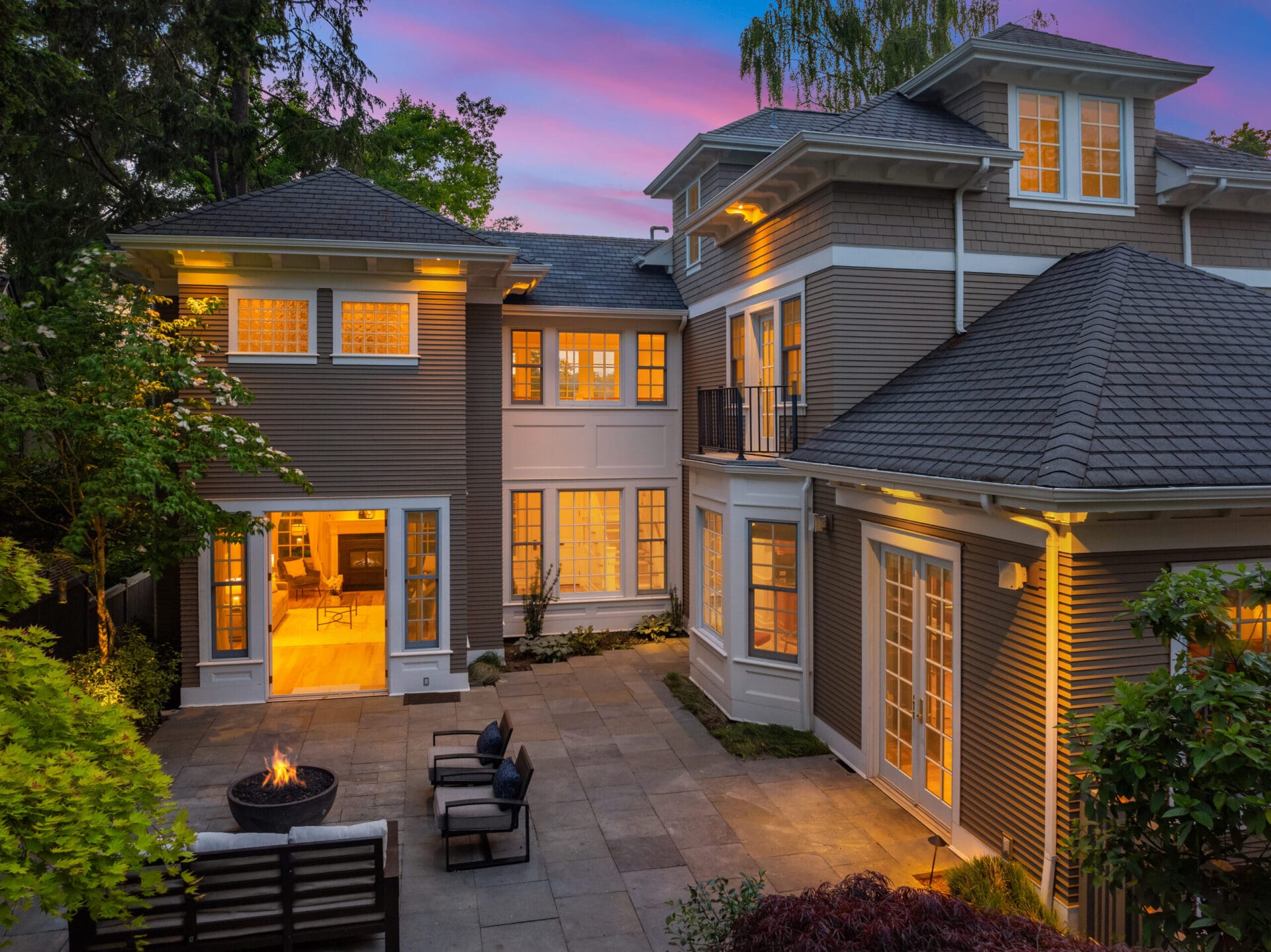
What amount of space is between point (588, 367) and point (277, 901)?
11.1m

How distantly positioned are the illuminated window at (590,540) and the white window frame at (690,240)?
420 centimetres

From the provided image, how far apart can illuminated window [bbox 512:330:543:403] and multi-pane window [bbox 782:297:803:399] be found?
215 inches

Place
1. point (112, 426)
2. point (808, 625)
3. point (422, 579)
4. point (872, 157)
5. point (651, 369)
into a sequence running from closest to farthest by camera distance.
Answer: point (112, 426) < point (872, 157) < point (808, 625) < point (422, 579) < point (651, 369)

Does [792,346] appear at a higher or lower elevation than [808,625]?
higher

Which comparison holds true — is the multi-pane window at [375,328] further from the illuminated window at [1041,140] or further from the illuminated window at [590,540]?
the illuminated window at [1041,140]

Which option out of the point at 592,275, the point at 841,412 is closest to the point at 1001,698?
the point at 841,412

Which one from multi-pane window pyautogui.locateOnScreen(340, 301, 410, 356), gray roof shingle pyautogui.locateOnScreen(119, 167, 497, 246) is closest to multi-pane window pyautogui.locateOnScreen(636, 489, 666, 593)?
multi-pane window pyautogui.locateOnScreen(340, 301, 410, 356)

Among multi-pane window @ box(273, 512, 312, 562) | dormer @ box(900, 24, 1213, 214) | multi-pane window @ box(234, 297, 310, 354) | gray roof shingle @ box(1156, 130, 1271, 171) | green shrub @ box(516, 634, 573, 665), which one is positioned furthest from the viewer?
multi-pane window @ box(273, 512, 312, 562)

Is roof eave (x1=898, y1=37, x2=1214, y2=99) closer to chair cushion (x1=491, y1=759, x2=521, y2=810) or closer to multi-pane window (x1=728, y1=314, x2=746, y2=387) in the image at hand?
multi-pane window (x1=728, y1=314, x2=746, y2=387)

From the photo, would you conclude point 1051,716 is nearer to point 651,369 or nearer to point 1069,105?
point 1069,105

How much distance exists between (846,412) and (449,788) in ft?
19.0

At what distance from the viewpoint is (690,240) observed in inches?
615

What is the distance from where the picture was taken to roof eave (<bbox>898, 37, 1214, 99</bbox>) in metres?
10.1

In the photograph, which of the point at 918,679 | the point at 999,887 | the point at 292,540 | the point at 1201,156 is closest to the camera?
the point at 999,887
